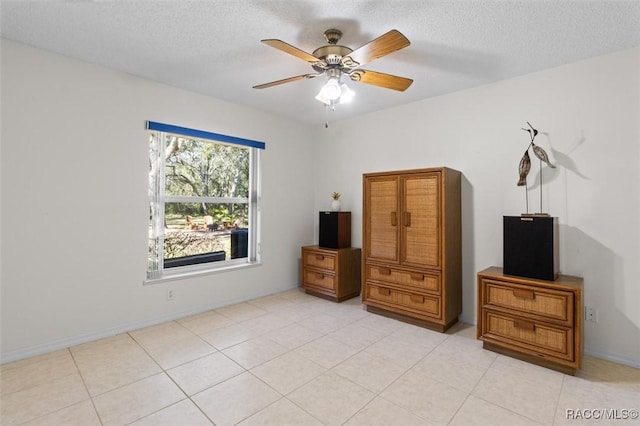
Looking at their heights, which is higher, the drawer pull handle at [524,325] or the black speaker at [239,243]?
the black speaker at [239,243]

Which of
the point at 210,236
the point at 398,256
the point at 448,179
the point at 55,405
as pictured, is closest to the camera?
the point at 55,405

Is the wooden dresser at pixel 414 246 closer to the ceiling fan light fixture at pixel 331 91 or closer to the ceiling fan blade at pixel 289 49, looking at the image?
the ceiling fan light fixture at pixel 331 91

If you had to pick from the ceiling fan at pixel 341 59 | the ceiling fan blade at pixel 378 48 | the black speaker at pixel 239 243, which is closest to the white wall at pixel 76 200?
the black speaker at pixel 239 243

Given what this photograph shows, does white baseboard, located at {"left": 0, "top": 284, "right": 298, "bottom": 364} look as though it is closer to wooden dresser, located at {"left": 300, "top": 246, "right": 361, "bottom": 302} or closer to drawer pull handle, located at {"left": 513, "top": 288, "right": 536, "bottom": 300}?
wooden dresser, located at {"left": 300, "top": 246, "right": 361, "bottom": 302}

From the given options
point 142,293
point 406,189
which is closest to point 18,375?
point 142,293

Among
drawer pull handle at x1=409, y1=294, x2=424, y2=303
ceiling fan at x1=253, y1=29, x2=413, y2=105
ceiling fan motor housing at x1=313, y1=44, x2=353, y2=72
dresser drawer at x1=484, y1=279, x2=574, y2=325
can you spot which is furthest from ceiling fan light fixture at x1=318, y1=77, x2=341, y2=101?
drawer pull handle at x1=409, y1=294, x2=424, y2=303

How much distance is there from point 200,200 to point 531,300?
3.39 m

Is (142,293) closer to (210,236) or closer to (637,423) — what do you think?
(210,236)

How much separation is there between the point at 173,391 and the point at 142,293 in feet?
4.63

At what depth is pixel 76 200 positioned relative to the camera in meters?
2.67

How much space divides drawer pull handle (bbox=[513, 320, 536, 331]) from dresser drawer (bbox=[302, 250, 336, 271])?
203cm

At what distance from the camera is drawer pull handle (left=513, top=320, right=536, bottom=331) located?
2.36 m

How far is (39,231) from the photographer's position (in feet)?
8.18

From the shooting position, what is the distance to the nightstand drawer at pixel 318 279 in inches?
154
